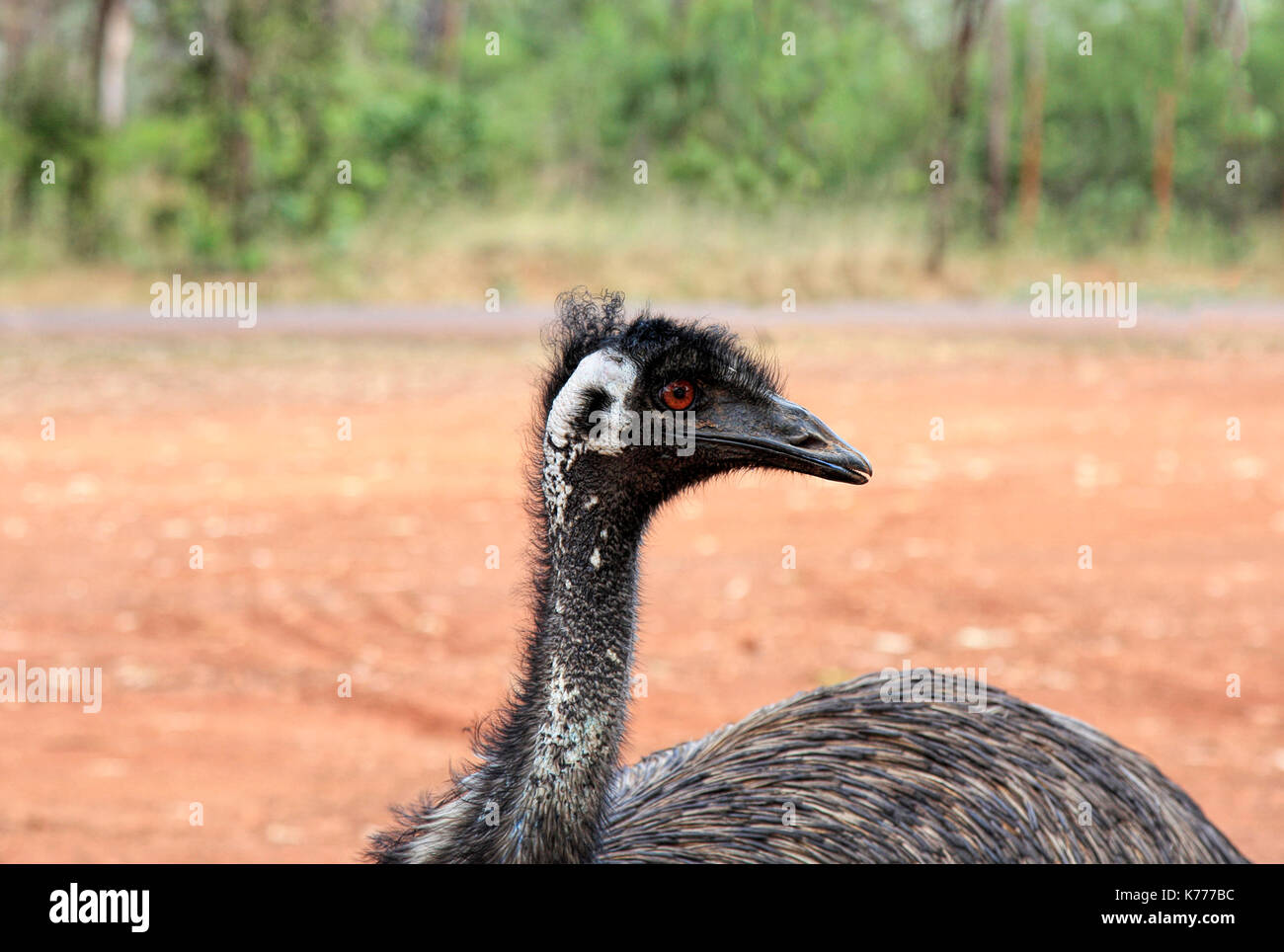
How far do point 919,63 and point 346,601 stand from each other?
17919 millimetres

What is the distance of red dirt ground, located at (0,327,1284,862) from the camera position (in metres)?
5.54

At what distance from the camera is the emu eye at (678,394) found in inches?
118

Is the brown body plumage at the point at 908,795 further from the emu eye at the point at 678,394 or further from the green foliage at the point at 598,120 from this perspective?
the green foliage at the point at 598,120

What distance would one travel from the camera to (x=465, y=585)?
25.3 feet

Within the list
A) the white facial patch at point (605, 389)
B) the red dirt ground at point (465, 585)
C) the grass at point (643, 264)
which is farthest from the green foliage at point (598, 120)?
the white facial patch at point (605, 389)

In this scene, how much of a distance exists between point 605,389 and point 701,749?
110 cm

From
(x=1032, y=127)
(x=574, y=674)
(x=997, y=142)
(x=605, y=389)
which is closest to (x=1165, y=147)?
(x=1032, y=127)

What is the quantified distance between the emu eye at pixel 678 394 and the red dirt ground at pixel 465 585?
0.71m

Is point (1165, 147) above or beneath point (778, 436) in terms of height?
above

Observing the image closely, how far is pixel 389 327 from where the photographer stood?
15.8 m

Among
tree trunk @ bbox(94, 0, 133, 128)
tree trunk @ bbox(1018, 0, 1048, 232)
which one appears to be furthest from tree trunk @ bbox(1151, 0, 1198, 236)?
tree trunk @ bbox(94, 0, 133, 128)

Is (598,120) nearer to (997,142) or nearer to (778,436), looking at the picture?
(997,142)

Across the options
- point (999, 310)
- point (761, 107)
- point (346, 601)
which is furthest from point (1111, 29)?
point (346, 601)
